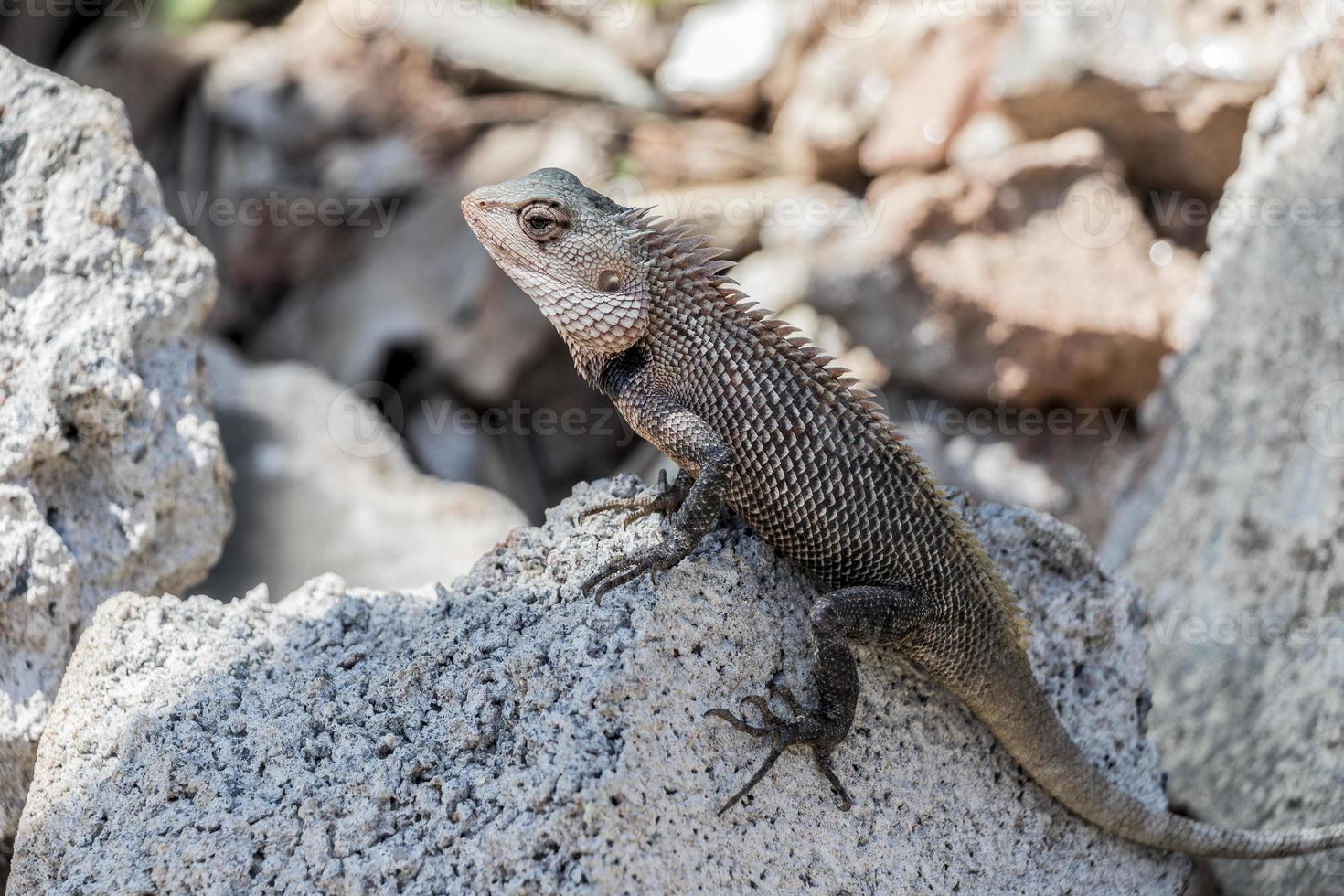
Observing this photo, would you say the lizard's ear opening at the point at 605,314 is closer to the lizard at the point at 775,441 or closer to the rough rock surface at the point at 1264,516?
the lizard at the point at 775,441

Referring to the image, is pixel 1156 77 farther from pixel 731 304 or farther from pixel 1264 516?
pixel 731 304

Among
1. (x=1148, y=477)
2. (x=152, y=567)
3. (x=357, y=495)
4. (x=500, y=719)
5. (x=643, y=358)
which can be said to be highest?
(x=643, y=358)

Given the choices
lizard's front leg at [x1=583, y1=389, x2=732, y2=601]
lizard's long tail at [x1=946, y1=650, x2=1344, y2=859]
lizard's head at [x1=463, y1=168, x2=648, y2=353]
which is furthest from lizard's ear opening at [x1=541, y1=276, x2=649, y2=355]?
lizard's long tail at [x1=946, y1=650, x2=1344, y2=859]

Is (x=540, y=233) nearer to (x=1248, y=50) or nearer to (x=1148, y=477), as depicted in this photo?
(x=1148, y=477)

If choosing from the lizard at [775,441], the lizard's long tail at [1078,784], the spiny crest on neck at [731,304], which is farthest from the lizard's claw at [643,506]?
the lizard's long tail at [1078,784]

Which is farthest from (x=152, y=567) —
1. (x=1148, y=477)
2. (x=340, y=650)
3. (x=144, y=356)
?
(x=1148, y=477)

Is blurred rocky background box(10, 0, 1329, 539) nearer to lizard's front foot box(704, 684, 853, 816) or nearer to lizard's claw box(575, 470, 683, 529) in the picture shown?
lizard's claw box(575, 470, 683, 529)
